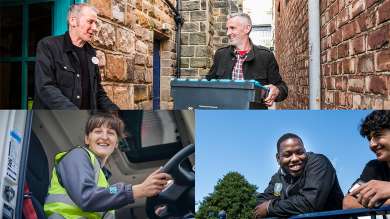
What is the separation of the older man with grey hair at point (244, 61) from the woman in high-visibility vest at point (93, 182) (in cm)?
117

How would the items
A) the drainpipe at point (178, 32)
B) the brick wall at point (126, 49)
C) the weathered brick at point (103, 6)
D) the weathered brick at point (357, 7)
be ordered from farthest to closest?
1. the drainpipe at point (178, 32)
2. the brick wall at point (126, 49)
3. the weathered brick at point (103, 6)
4. the weathered brick at point (357, 7)

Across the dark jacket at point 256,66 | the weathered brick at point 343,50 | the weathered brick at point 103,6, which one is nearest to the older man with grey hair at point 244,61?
the dark jacket at point 256,66

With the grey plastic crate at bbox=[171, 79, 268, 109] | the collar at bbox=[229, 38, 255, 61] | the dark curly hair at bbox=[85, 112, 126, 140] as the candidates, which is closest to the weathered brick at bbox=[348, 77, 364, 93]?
the collar at bbox=[229, 38, 255, 61]

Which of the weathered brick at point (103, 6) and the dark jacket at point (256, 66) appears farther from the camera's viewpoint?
the weathered brick at point (103, 6)

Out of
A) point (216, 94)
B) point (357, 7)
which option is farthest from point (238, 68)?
point (357, 7)

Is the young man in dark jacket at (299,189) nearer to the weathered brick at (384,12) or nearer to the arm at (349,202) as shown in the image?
the arm at (349,202)

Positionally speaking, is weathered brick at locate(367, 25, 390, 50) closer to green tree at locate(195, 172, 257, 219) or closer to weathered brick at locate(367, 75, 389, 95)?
weathered brick at locate(367, 75, 389, 95)

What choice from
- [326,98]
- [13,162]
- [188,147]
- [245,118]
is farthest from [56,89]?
[326,98]

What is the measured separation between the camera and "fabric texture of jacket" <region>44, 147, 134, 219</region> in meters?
1.99

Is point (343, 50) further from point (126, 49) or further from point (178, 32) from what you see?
point (178, 32)

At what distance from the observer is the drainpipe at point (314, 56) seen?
4266mm

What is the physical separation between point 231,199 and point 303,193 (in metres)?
0.31

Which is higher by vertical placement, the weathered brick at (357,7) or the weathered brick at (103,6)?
the weathered brick at (103,6)

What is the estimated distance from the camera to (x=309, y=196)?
214 centimetres
